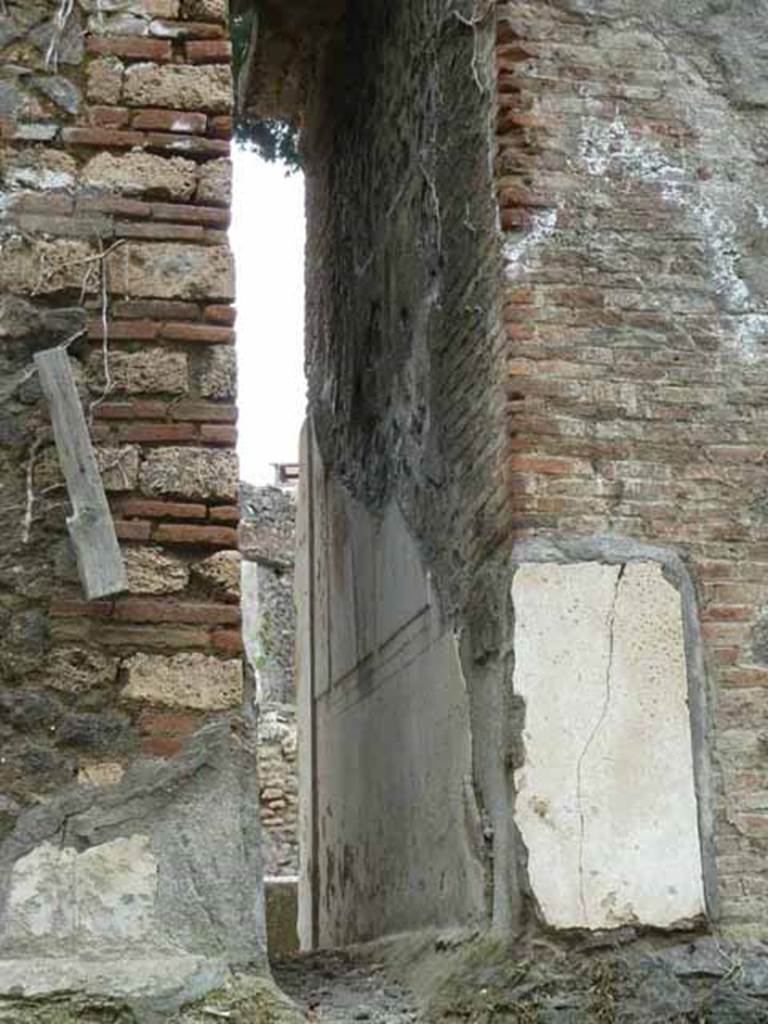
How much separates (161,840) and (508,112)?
2476 mm

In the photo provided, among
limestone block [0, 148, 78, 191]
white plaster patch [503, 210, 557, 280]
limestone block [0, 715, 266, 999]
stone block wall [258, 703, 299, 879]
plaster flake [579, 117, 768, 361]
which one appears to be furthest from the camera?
stone block wall [258, 703, 299, 879]

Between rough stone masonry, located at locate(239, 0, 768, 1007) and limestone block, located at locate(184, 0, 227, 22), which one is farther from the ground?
limestone block, located at locate(184, 0, 227, 22)

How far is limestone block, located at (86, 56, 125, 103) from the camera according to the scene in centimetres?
454

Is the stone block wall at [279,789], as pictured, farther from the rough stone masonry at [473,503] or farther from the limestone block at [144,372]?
the limestone block at [144,372]

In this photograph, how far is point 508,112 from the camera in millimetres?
5273

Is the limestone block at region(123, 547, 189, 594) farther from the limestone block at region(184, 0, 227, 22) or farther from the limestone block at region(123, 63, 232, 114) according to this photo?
the limestone block at region(184, 0, 227, 22)

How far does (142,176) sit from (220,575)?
Result: 3.48ft

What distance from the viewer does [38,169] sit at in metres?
4.48

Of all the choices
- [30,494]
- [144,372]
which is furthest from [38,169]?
[30,494]

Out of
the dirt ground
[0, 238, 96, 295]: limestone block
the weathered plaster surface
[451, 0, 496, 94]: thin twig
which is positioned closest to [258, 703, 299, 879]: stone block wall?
the weathered plaster surface

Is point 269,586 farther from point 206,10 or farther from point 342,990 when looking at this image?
point 206,10

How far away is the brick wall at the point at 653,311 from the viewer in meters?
4.96

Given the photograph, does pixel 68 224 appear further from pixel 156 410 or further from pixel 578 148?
pixel 578 148

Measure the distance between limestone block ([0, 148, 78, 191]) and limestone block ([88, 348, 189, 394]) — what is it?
1.54ft
